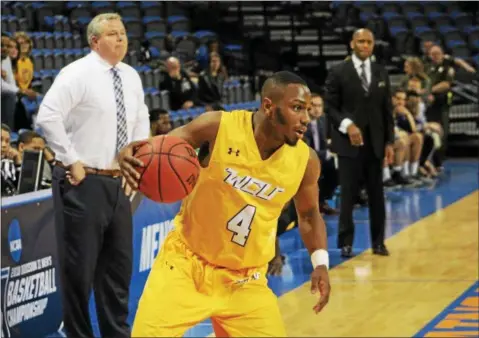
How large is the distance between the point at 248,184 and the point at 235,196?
0.24 feet

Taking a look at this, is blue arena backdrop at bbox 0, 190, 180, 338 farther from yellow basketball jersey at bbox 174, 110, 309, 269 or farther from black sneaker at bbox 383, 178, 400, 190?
black sneaker at bbox 383, 178, 400, 190

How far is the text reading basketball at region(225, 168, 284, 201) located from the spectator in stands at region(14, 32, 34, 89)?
8668mm

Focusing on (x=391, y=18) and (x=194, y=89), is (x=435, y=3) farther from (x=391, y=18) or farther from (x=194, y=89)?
(x=194, y=89)

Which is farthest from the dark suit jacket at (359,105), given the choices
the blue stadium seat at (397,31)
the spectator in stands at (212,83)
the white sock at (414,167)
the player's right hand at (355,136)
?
the blue stadium seat at (397,31)

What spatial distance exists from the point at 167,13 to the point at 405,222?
1015 cm

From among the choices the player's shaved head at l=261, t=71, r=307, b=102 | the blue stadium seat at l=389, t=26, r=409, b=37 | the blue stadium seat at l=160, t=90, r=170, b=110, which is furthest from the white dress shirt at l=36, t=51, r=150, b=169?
the blue stadium seat at l=389, t=26, r=409, b=37

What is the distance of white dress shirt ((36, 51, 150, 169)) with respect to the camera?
634cm

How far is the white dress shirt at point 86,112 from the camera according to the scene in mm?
6344

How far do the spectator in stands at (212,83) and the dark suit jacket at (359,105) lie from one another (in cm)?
509

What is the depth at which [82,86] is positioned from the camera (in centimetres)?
639

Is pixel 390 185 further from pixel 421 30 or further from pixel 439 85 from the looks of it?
pixel 421 30

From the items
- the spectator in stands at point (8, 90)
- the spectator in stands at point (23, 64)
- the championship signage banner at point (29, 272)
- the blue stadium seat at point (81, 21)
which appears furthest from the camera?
the blue stadium seat at point (81, 21)

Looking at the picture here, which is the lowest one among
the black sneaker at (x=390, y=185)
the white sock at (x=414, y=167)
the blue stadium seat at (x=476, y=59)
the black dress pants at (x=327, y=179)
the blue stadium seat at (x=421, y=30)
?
the black sneaker at (x=390, y=185)

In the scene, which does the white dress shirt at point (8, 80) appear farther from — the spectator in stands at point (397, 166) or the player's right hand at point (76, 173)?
the player's right hand at point (76, 173)
